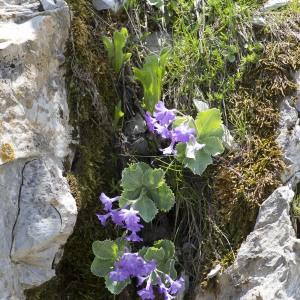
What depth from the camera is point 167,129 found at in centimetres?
322

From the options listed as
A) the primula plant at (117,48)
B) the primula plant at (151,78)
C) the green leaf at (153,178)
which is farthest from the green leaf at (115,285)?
the primula plant at (117,48)

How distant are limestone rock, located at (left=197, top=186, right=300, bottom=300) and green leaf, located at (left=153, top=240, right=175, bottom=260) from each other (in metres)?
0.26

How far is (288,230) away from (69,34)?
1394 millimetres

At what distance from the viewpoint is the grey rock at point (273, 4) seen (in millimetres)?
3867

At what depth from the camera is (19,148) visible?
2881 mm

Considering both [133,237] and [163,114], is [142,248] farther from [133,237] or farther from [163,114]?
[163,114]

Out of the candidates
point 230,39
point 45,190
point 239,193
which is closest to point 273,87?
point 230,39

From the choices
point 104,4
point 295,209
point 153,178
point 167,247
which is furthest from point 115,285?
point 104,4

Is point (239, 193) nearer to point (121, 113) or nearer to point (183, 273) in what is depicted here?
point (183, 273)

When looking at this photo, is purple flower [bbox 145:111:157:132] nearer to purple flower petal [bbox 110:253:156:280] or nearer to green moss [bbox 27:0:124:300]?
green moss [bbox 27:0:124:300]

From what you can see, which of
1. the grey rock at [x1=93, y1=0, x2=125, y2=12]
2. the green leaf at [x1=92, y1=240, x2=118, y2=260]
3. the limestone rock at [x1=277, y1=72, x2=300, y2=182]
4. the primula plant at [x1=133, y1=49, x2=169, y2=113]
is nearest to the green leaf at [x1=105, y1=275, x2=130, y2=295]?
the green leaf at [x1=92, y1=240, x2=118, y2=260]

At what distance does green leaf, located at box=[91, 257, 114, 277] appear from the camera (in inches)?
120

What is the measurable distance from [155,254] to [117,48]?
3.43 ft

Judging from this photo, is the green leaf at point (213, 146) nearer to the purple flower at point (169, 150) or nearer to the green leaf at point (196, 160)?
the green leaf at point (196, 160)
